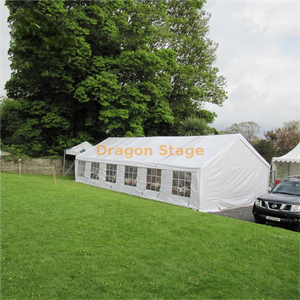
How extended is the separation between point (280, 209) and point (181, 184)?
4.62 metres

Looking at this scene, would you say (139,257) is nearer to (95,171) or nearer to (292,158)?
(95,171)

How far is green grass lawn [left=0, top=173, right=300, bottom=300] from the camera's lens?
14.1 ft

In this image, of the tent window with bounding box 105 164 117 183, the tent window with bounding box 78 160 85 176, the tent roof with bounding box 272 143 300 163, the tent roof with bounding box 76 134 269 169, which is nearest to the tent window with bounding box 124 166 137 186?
the tent roof with bounding box 76 134 269 169

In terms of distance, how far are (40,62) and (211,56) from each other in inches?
1163

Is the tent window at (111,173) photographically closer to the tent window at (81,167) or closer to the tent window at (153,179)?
the tent window at (153,179)

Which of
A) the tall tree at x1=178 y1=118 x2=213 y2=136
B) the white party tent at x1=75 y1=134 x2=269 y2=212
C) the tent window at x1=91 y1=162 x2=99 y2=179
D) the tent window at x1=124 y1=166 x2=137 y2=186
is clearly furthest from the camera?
the tall tree at x1=178 y1=118 x2=213 y2=136

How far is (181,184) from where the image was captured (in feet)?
41.3

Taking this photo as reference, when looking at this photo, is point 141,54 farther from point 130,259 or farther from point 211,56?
point 130,259

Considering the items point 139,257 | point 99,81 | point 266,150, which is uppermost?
point 99,81

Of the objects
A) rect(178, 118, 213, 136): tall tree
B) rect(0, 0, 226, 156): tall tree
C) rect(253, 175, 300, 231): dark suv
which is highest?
rect(0, 0, 226, 156): tall tree

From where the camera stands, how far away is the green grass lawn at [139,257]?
4.31 metres

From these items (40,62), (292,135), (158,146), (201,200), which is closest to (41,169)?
(158,146)

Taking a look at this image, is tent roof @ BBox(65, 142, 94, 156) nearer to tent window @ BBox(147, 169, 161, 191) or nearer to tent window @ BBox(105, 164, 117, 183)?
tent window @ BBox(105, 164, 117, 183)

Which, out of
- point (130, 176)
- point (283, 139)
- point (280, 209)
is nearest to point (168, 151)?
point (130, 176)
